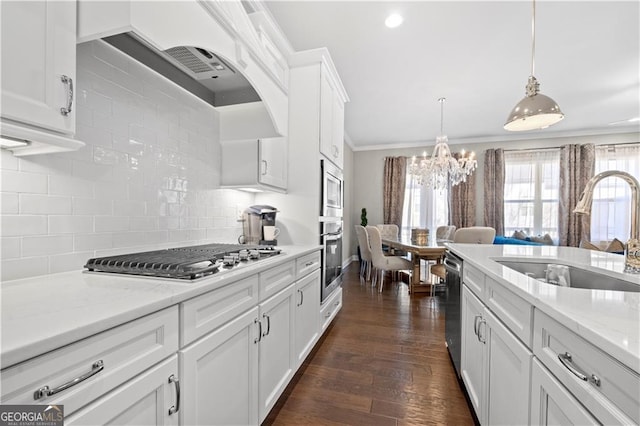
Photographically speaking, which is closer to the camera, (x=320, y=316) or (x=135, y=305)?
(x=135, y=305)

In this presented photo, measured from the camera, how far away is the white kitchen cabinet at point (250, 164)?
1992mm

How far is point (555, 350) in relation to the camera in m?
0.75

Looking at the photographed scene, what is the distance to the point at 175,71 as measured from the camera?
5.54 feet

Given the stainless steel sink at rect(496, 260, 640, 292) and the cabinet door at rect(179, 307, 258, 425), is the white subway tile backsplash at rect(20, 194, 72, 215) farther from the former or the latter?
the stainless steel sink at rect(496, 260, 640, 292)

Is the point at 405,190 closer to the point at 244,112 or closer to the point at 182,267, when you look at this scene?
the point at 244,112

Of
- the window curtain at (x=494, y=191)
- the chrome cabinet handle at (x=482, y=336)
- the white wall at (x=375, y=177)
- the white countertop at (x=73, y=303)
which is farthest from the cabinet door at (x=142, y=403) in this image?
the window curtain at (x=494, y=191)

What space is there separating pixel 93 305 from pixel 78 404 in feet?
0.72

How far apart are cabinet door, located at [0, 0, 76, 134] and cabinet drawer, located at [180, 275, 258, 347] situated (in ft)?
2.29

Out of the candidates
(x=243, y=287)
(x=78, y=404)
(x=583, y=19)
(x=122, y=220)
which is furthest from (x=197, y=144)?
(x=583, y=19)

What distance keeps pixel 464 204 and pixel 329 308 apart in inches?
191

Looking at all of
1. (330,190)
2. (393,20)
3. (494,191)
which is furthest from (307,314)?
(494,191)

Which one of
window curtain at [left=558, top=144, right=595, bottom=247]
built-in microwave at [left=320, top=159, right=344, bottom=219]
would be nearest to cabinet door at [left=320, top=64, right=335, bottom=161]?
built-in microwave at [left=320, top=159, right=344, bottom=219]

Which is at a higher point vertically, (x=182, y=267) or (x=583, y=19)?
(x=583, y=19)

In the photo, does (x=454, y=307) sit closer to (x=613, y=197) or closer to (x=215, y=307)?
(x=215, y=307)
